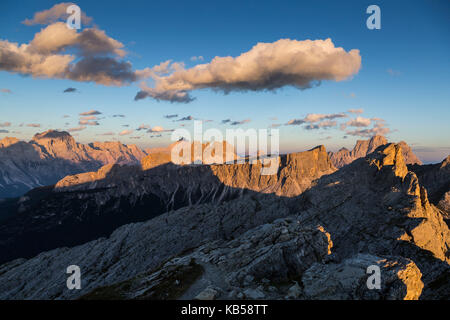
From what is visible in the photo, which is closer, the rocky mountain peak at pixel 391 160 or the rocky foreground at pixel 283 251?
the rocky foreground at pixel 283 251

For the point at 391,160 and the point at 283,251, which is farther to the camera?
the point at 391,160

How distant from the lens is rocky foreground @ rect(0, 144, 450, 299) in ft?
138

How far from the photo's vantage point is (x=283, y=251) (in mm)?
55844

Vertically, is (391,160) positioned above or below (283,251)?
above

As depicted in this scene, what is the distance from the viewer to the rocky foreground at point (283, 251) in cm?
4209

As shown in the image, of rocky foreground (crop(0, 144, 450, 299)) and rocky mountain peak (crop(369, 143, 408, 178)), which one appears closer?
rocky foreground (crop(0, 144, 450, 299))

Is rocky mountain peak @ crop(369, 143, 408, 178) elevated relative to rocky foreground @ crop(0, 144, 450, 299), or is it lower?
elevated

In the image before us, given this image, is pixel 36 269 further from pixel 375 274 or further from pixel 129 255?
pixel 375 274

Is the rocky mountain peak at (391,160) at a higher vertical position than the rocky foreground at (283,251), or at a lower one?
higher

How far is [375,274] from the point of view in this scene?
36875 mm
